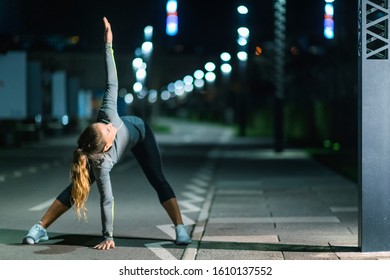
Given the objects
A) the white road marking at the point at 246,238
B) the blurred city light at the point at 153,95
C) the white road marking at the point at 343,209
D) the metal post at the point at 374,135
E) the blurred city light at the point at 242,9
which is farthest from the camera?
the blurred city light at the point at 153,95

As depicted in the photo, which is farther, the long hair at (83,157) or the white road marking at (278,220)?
the white road marking at (278,220)

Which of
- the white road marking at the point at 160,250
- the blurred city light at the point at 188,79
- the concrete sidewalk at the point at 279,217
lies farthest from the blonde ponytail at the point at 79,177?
the blurred city light at the point at 188,79

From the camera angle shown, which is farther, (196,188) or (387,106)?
(196,188)

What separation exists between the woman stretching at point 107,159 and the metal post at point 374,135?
6.67 ft

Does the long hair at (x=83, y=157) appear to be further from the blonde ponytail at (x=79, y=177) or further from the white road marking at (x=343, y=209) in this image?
the white road marking at (x=343, y=209)

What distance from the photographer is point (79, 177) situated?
8516mm

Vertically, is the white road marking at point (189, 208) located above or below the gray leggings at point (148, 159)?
below

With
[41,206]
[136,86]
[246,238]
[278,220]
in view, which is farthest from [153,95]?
[246,238]

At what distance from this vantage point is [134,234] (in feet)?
33.4

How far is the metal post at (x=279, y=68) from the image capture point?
29375 mm

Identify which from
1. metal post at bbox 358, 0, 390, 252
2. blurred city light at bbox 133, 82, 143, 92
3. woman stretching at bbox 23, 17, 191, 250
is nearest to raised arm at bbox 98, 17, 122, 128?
woman stretching at bbox 23, 17, 191, 250

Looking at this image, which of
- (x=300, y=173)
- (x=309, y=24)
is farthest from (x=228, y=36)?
(x=300, y=173)

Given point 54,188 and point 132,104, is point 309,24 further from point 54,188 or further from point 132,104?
point 132,104

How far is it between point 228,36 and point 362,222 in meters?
31.7
